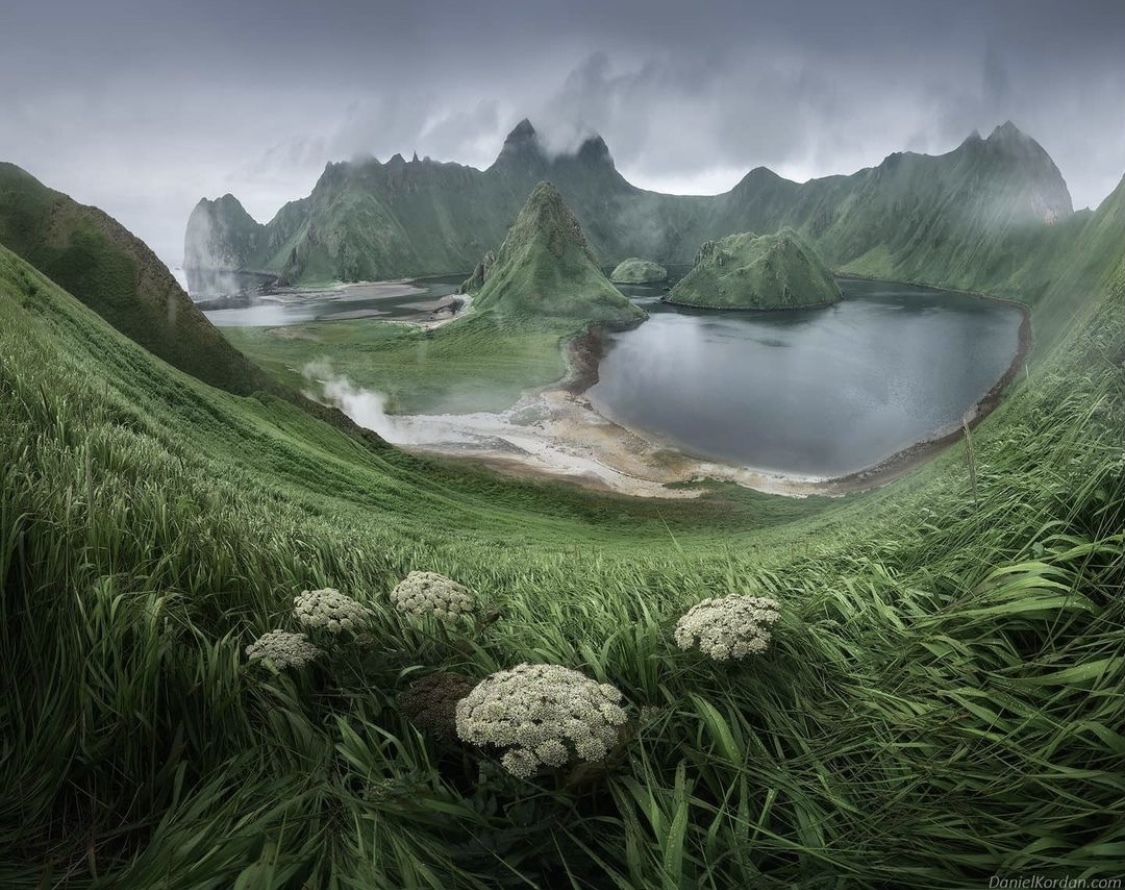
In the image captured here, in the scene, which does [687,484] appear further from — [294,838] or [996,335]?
[294,838]

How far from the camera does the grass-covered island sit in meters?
146

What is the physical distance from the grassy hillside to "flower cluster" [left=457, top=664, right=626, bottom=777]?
18 cm

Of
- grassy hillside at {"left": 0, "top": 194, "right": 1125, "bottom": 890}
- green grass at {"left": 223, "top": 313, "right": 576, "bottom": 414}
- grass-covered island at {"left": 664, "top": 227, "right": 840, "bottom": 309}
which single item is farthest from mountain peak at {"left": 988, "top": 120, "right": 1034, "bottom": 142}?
grass-covered island at {"left": 664, "top": 227, "right": 840, "bottom": 309}

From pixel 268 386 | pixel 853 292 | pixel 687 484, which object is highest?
pixel 853 292

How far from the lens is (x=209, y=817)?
301 cm

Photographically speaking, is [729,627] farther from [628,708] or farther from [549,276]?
[549,276]

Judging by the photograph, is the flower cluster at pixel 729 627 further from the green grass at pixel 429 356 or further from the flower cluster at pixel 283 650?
the green grass at pixel 429 356

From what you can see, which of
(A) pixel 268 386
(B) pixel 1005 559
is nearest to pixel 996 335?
(B) pixel 1005 559

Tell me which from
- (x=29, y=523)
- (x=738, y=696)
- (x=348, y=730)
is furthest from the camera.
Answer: (x=29, y=523)

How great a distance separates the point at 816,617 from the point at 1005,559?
55.6 inches

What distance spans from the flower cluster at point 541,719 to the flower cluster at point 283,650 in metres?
1.33

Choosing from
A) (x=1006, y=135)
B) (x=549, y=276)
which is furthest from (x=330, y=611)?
(x=549, y=276)

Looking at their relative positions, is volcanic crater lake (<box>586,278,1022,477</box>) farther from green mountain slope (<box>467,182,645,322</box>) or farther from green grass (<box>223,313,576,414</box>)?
green mountain slope (<box>467,182,645,322</box>)

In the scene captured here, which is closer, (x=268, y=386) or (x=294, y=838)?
(x=294, y=838)
